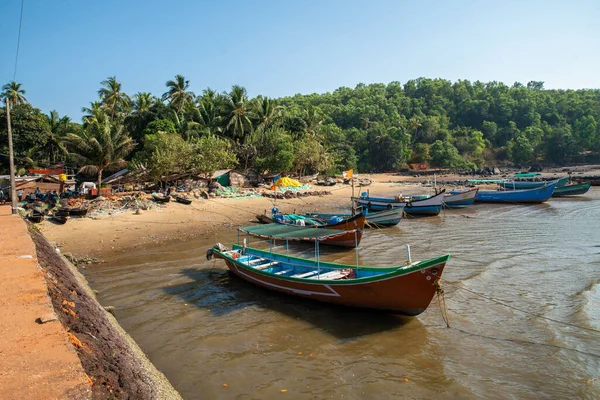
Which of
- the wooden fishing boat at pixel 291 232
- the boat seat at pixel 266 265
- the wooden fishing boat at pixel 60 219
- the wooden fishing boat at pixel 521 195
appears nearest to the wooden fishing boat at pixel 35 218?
the wooden fishing boat at pixel 60 219

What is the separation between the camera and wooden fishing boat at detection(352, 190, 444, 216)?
87.0 ft

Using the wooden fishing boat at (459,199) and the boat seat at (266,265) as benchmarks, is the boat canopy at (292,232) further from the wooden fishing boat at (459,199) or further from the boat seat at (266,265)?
the wooden fishing boat at (459,199)

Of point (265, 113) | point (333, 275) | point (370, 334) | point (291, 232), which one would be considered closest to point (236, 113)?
point (265, 113)

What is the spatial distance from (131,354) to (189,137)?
1420 inches

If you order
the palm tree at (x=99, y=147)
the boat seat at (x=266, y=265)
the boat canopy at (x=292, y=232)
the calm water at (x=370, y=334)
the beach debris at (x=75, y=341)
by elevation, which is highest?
the palm tree at (x=99, y=147)

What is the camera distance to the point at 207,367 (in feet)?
25.2

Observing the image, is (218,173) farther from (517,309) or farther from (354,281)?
(517,309)

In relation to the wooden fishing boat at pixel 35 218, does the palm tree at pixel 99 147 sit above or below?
above

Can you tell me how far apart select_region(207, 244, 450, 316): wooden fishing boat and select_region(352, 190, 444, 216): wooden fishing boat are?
49.1 feet

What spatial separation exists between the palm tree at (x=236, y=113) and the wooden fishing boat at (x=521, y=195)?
26929 millimetres

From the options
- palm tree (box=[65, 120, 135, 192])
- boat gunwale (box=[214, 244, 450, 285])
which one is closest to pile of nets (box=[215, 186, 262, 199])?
palm tree (box=[65, 120, 135, 192])

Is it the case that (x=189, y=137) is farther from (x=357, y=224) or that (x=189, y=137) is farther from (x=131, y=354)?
(x=131, y=354)

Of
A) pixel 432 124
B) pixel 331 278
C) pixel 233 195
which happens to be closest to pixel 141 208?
pixel 233 195

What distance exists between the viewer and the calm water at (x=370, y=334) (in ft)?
22.9
